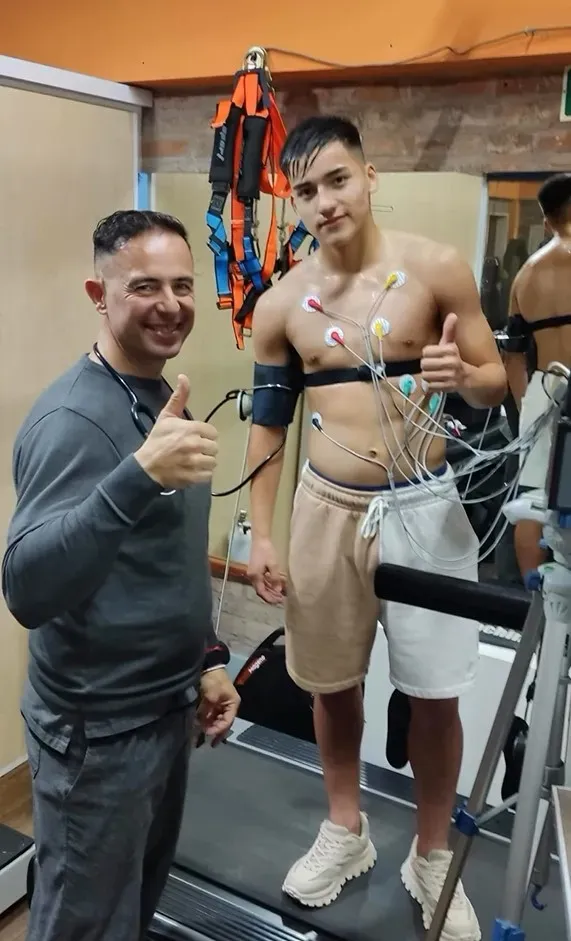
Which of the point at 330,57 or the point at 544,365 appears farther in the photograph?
the point at 330,57

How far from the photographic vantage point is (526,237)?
2.19m

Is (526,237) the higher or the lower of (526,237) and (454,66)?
the lower

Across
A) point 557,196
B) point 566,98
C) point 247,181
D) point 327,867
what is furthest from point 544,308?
point 327,867

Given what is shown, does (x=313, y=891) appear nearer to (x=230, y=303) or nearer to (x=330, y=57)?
(x=230, y=303)

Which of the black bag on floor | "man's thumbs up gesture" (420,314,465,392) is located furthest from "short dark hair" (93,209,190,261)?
the black bag on floor

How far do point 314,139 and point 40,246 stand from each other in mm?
1181

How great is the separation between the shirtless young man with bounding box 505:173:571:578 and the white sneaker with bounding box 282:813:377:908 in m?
0.78

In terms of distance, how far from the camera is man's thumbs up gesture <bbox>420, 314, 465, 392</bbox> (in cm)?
141

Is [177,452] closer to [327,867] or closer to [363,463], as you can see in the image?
[363,463]

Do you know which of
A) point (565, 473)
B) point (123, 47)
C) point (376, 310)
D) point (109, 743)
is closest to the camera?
point (565, 473)

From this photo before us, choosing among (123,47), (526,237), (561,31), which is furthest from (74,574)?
(123,47)

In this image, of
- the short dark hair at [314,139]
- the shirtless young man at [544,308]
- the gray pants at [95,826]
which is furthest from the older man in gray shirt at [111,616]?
the shirtless young man at [544,308]

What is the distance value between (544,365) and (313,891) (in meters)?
1.30

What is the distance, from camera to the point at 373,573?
1644 mm
